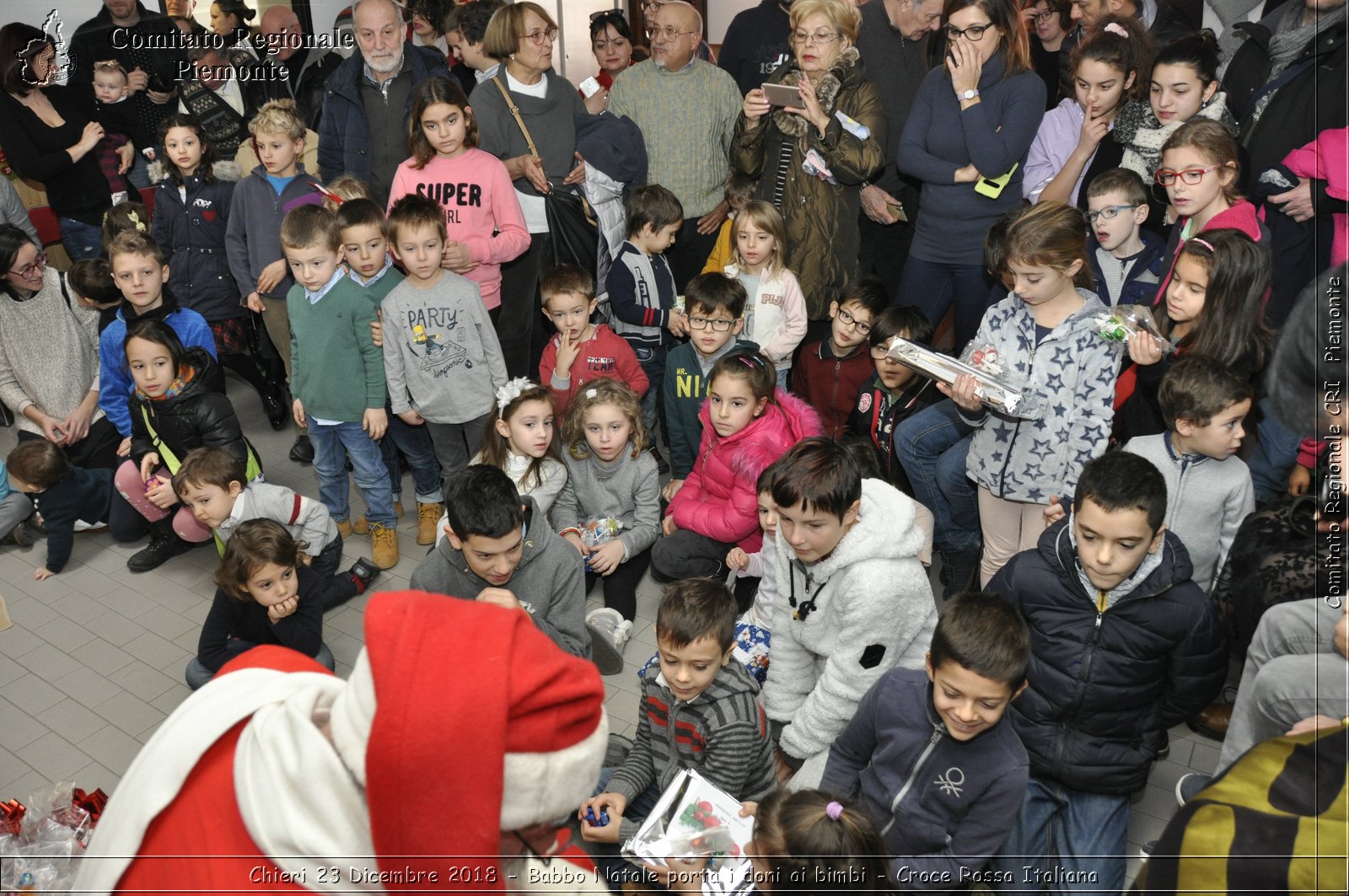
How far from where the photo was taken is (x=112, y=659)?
3824 mm

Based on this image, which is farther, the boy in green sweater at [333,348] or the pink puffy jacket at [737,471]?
the boy in green sweater at [333,348]

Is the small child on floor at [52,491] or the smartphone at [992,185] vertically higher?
the smartphone at [992,185]

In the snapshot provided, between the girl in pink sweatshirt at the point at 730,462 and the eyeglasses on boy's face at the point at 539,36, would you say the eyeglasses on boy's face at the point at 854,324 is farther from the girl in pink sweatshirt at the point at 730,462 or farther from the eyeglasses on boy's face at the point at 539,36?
the eyeglasses on boy's face at the point at 539,36

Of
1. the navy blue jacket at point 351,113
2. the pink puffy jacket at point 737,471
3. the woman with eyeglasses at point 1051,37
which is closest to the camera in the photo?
the pink puffy jacket at point 737,471

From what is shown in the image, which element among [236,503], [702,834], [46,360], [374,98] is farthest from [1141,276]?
[46,360]

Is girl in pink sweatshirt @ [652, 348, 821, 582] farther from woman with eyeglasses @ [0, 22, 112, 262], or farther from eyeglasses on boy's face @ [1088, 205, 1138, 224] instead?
woman with eyeglasses @ [0, 22, 112, 262]

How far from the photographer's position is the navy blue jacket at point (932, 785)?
238 cm

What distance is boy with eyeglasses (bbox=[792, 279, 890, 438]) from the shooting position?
4.22 m

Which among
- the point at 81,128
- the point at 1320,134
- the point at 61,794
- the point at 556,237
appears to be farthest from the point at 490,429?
the point at 81,128

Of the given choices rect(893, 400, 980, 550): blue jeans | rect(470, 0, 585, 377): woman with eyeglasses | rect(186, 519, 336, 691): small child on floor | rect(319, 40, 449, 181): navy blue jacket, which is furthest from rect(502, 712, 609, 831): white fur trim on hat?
rect(319, 40, 449, 181): navy blue jacket

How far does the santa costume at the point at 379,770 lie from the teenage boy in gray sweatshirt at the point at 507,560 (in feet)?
5.35

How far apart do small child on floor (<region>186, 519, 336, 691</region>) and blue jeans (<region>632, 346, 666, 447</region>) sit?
5.89 ft

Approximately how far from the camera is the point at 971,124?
416 centimetres

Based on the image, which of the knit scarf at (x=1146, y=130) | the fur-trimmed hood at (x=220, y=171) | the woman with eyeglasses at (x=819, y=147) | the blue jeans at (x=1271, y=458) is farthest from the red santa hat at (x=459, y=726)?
the fur-trimmed hood at (x=220, y=171)
